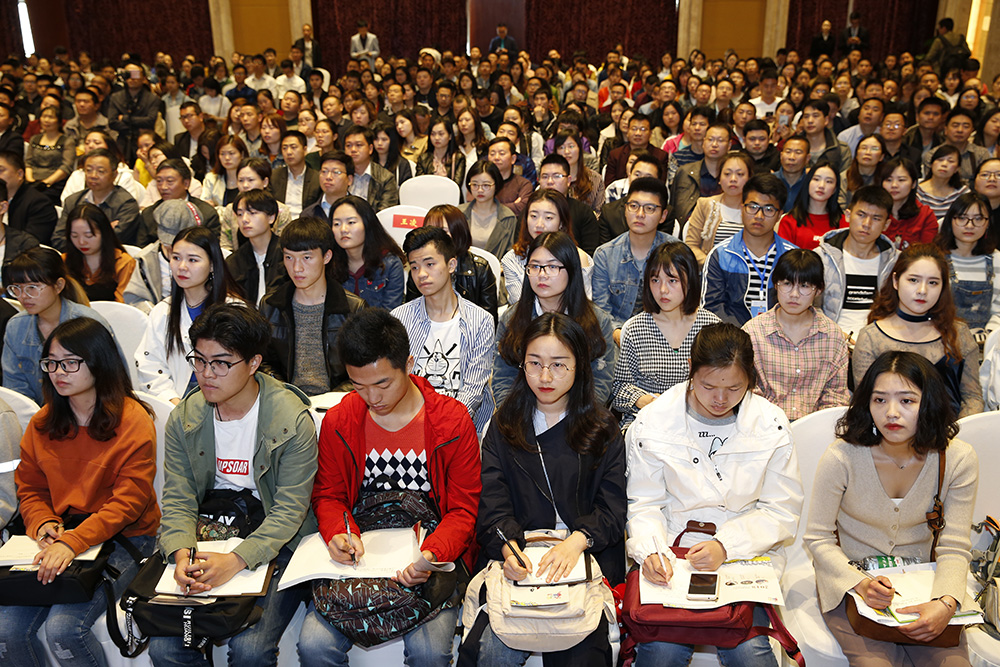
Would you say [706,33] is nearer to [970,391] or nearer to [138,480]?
[970,391]

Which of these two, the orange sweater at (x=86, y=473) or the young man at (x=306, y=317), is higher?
the young man at (x=306, y=317)

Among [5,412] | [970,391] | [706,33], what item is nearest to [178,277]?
[5,412]

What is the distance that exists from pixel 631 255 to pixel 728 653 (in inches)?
80.1

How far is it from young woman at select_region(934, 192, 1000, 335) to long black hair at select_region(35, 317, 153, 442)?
11.6ft

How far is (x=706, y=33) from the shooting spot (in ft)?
42.5

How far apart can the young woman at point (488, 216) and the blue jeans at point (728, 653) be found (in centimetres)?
282

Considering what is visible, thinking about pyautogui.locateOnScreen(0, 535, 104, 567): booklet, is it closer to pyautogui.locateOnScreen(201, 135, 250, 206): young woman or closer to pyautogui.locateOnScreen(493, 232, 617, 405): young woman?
pyautogui.locateOnScreen(493, 232, 617, 405): young woman

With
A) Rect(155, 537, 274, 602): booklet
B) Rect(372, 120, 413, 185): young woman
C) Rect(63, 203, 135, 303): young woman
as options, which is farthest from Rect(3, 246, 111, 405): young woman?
Rect(372, 120, 413, 185): young woman

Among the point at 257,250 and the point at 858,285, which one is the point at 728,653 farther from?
the point at 257,250

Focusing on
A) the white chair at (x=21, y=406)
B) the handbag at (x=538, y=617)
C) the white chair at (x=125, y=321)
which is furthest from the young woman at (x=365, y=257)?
the handbag at (x=538, y=617)

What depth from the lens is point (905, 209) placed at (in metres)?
4.17

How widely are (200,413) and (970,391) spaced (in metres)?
2.68

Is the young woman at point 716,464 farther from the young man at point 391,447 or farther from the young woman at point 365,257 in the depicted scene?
the young woman at point 365,257

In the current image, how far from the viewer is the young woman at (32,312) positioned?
2736 mm
